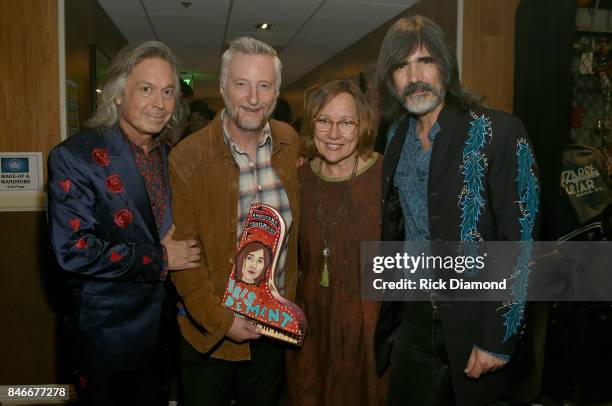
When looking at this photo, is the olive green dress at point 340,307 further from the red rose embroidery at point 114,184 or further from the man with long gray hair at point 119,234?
the red rose embroidery at point 114,184

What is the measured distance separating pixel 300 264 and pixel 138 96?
88cm

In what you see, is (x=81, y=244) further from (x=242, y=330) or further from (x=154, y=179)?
(x=242, y=330)

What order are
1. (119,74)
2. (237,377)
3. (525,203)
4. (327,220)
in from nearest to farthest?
(525,203), (119,74), (327,220), (237,377)

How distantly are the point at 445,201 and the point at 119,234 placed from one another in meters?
1.11

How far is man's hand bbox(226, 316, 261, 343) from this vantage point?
1786 mm

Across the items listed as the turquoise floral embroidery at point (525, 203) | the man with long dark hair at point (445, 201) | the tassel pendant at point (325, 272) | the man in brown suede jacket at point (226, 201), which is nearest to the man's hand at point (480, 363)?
the man with long dark hair at point (445, 201)

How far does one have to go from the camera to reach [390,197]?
182 centimetres

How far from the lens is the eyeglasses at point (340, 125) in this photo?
1.84 metres

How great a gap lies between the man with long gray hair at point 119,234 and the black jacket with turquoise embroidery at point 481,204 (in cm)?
92

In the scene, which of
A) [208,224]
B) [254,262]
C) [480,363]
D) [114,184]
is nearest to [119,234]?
[114,184]

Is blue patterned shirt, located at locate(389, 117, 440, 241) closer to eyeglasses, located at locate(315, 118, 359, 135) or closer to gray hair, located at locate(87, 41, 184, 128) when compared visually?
eyeglasses, located at locate(315, 118, 359, 135)

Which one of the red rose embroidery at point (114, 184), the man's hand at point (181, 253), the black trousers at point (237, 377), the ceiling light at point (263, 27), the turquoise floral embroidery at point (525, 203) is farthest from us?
the ceiling light at point (263, 27)

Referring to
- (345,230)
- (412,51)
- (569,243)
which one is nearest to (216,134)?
(345,230)

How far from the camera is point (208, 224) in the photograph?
1.82 meters
